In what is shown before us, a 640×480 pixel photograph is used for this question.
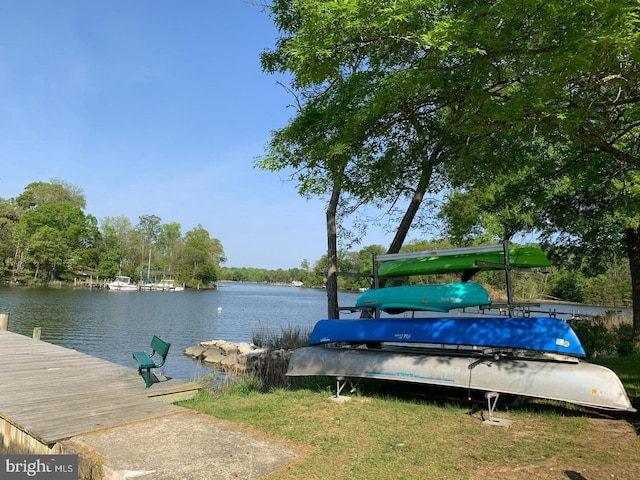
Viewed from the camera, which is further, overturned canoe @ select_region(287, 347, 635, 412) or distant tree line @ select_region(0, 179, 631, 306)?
distant tree line @ select_region(0, 179, 631, 306)

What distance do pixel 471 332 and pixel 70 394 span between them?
21.2 feet

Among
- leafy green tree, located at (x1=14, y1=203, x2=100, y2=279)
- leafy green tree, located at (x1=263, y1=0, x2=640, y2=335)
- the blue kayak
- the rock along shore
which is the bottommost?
the rock along shore

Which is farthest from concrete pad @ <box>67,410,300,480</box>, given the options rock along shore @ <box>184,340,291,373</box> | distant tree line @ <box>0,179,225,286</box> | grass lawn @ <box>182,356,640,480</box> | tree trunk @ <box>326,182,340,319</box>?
Answer: distant tree line @ <box>0,179,225,286</box>

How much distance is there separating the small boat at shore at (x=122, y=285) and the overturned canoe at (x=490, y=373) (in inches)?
3115

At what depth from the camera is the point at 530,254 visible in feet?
23.3

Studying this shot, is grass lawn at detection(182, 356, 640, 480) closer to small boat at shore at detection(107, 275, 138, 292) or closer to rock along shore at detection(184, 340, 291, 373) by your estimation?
rock along shore at detection(184, 340, 291, 373)

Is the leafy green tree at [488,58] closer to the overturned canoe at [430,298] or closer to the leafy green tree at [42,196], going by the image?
the overturned canoe at [430,298]

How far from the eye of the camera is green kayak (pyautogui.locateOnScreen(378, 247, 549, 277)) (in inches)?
278

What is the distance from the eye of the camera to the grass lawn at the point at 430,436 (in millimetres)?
4234

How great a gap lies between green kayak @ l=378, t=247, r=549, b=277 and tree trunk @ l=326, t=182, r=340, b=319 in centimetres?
258

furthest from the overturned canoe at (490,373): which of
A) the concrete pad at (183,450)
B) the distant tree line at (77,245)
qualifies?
the distant tree line at (77,245)

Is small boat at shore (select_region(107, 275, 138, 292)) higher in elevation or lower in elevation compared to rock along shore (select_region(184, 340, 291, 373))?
higher

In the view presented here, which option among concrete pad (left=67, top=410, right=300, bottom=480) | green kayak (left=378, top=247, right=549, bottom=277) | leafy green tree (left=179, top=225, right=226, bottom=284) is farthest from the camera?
leafy green tree (left=179, top=225, right=226, bottom=284)

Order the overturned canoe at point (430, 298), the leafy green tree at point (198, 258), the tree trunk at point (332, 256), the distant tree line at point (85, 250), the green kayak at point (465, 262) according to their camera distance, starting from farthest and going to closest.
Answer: the leafy green tree at point (198, 258) < the distant tree line at point (85, 250) < the tree trunk at point (332, 256) < the green kayak at point (465, 262) < the overturned canoe at point (430, 298)
